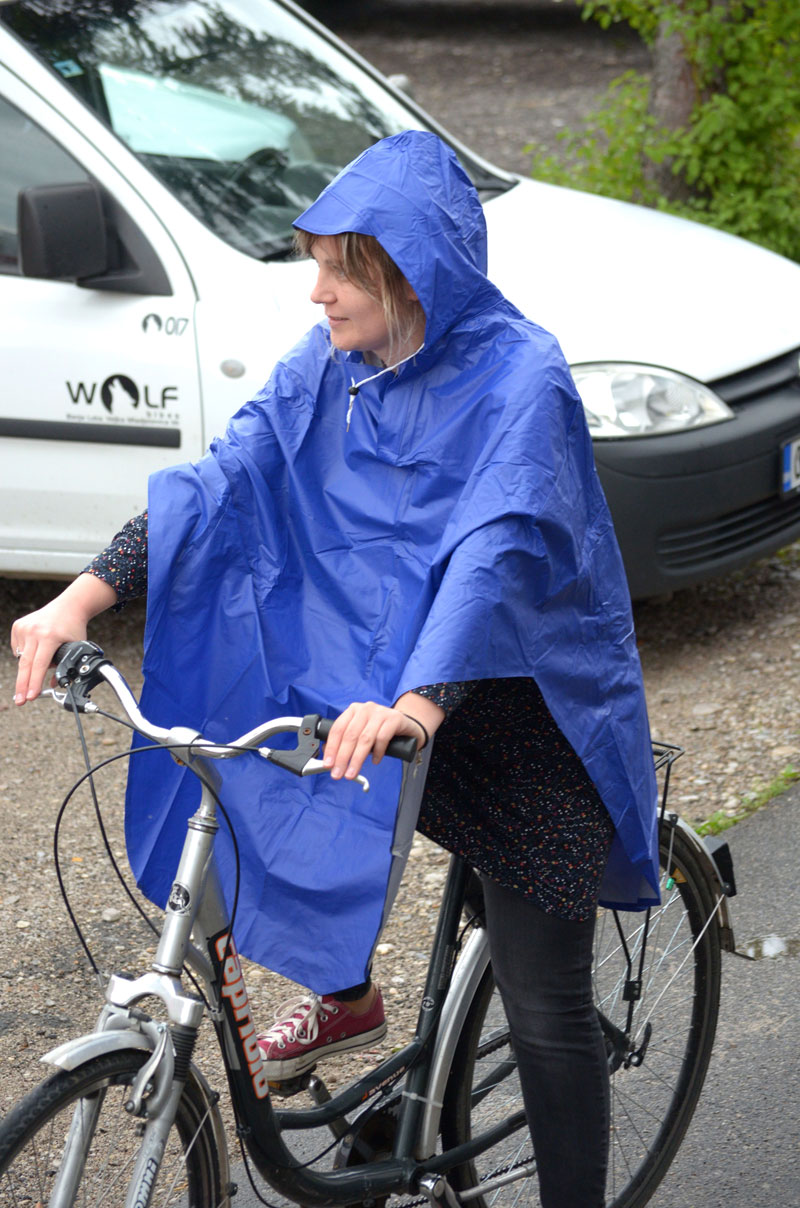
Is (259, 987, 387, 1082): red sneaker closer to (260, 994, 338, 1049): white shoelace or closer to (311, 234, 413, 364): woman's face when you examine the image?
(260, 994, 338, 1049): white shoelace

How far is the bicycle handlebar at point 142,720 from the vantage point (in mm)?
1707

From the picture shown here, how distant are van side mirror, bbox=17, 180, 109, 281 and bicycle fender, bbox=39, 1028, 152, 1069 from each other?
281 cm

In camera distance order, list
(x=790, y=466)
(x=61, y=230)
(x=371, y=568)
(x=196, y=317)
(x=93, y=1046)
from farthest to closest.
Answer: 1. (x=790, y=466)
2. (x=196, y=317)
3. (x=61, y=230)
4. (x=371, y=568)
5. (x=93, y=1046)

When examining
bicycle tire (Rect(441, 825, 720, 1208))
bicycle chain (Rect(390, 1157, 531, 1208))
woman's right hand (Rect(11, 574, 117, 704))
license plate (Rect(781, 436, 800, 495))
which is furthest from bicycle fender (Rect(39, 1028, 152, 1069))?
license plate (Rect(781, 436, 800, 495))

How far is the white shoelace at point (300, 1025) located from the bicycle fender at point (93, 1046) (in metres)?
0.57

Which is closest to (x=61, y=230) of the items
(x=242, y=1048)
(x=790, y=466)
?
(x=790, y=466)

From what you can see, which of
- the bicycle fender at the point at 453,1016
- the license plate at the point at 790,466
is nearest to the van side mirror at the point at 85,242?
the license plate at the point at 790,466

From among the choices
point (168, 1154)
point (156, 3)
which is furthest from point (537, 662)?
point (156, 3)

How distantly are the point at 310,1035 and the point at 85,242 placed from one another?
2561 millimetres

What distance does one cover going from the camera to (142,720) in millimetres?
1818

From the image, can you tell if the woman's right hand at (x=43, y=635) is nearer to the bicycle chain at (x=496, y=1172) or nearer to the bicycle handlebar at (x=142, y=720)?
the bicycle handlebar at (x=142, y=720)

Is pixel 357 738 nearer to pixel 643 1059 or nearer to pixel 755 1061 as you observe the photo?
pixel 643 1059

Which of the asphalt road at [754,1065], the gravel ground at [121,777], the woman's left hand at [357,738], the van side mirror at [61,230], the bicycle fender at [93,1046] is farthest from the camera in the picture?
the van side mirror at [61,230]

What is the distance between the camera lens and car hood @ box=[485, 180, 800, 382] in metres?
4.39
